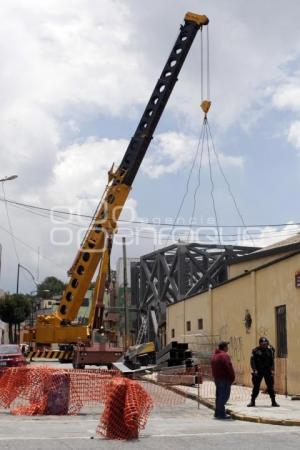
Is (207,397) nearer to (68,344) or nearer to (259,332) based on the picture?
(259,332)

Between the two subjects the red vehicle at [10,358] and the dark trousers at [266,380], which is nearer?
the dark trousers at [266,380]

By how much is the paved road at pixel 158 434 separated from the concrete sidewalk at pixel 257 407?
337 mm

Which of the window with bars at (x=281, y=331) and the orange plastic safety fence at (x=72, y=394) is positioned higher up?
the window with bars at (x=281, y=331)

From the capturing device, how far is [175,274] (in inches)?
1837

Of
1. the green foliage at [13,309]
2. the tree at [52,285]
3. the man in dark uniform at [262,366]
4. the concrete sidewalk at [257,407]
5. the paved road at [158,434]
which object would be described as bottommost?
the concrete sidewalk at [257,407]

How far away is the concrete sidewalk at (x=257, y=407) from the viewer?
40.9ft

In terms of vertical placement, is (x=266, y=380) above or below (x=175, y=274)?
below

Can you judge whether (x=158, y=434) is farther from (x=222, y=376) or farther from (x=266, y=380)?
(x=266, y=380)

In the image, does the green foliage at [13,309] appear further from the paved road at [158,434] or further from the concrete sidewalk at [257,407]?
the paved road at [158,434]

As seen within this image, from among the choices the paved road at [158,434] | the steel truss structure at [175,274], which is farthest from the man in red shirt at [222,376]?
the steel truss structure at [175,274]

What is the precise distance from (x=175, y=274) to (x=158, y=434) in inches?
1412

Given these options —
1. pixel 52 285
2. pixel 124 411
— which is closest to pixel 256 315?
pixel 124 411

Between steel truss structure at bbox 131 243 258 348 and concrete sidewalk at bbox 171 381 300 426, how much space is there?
71.7 feet

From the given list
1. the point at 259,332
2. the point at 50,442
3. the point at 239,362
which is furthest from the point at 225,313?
the point at 50,442
